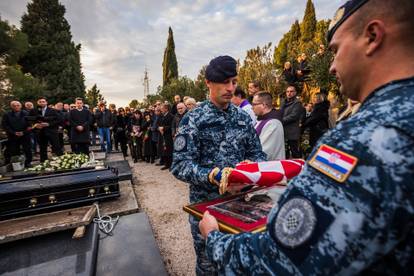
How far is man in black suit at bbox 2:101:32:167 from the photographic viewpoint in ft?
25.9

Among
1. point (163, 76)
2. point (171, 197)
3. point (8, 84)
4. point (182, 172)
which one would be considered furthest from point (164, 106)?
point (163, 76)

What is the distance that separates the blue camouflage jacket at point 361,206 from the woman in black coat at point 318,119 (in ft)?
18.9

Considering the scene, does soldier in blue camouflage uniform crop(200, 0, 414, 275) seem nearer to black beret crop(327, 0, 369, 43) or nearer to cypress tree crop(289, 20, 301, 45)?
black beret crop(327, 0, 369, 43)

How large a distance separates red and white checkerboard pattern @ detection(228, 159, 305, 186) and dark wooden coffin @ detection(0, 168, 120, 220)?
3.55 meters

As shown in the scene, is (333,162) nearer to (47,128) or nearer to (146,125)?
(146,125)

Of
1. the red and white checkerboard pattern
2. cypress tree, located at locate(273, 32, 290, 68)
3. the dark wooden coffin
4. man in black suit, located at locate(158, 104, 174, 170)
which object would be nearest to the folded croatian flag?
the red and white checkerboard pattern

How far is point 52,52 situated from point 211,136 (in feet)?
100

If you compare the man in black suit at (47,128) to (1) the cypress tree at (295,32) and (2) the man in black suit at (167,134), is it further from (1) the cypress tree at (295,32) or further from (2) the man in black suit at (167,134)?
(1) the cypress tree at (295,32)

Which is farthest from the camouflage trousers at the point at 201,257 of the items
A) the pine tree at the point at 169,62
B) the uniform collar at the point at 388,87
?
the pine tree at the point at 169,62

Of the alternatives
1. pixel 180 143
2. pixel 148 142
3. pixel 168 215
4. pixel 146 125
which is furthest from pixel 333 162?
pixel 146 125

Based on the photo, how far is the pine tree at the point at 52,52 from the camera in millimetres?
25234

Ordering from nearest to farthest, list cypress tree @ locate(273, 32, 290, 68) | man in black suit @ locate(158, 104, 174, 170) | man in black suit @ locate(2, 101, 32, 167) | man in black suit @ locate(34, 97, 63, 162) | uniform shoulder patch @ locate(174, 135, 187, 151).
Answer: uniform shoulder patch @ locate(174, 135, 187, 151), man in black suit @ locate(2, 101, 32, 167), man in black suit @ locate(158, 104, 174, 170), man in black suit @ locate(34, 97, 63, 162), cypress tree @ locate(273, 32, 290, 68)

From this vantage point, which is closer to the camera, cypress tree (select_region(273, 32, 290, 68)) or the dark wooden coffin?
the dark wooden coffin

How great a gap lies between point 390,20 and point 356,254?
663mm
